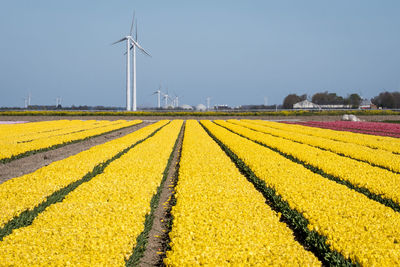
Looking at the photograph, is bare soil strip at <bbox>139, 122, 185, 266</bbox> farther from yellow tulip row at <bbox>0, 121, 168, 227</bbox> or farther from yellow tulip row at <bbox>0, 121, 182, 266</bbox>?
yellow tulip row at <bbox>0, 121, 168, 227</bbox>

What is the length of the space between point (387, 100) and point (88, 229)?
200363 mm

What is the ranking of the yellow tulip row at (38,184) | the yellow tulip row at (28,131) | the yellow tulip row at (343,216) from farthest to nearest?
the yellow tulip row at (28,131) → the yellow tulip row at (38,184) → the yellow tulip row at (343,216)

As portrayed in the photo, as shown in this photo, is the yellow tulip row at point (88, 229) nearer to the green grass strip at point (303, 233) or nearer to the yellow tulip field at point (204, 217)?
the yellow tulip field at point (204, 217)

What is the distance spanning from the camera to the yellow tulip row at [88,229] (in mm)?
5832

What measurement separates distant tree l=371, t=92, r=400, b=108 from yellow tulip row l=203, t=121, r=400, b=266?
185994 millimetres

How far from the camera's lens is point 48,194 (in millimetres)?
10297

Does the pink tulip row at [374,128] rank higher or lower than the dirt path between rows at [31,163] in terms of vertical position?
higher

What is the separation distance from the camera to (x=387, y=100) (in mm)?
176875

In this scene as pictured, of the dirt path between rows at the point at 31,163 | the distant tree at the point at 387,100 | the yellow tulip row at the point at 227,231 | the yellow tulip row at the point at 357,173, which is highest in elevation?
the distant tree at the point at 387,100

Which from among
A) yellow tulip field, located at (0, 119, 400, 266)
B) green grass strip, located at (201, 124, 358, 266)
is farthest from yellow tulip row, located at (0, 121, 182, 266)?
green grass strip, located at (201, 124, 358, 266)

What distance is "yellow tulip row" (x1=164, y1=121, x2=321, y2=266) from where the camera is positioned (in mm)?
5867

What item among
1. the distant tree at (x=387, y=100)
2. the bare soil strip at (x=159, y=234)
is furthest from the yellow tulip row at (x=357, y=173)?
the distant tree at (x=387, y=100)

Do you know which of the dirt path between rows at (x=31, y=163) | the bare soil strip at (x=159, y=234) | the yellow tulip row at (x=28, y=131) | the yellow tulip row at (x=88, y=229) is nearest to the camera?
the yellow tulip row at (x=88, y=229)

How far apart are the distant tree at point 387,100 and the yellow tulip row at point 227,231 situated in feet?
620
